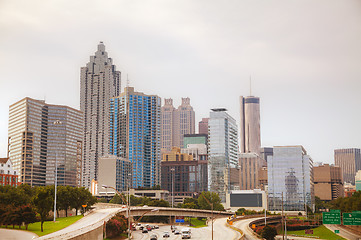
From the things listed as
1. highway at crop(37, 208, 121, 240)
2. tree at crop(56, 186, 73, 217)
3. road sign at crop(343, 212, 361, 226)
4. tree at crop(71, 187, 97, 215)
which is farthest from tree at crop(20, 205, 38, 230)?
road sign at crop(343, 212, 361, 226)

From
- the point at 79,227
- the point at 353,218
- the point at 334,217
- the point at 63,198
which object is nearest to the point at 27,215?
the point at 79,227

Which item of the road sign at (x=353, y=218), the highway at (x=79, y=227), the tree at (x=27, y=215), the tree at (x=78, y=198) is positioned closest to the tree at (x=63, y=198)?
the tree at (x=78, y=198)

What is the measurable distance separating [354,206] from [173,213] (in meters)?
65.6

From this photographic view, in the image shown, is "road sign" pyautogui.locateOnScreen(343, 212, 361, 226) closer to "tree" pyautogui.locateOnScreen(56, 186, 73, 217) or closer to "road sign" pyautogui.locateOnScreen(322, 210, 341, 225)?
"road sign" pyautogui.locateOnScreen(322, 210, 341, 225)

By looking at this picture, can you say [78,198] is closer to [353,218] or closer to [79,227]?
[79,227]

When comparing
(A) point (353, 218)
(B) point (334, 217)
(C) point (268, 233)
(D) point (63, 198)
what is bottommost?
(C) point (268, 233)

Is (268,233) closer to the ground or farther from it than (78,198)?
closer to the ground

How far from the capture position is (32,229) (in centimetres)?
10044

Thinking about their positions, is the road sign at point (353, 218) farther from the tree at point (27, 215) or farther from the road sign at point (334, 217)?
the tree at point (27, 215)

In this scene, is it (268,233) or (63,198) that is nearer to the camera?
(63,198)

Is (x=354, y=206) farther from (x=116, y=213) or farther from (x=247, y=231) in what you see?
(x=116, y=213)

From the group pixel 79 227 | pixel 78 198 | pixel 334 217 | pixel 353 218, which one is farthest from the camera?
pixel 78 198

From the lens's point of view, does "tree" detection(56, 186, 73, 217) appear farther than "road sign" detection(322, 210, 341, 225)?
Yes

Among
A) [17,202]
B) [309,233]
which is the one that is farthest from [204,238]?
[309,233]
